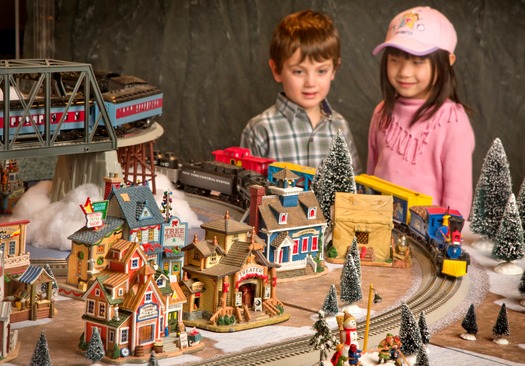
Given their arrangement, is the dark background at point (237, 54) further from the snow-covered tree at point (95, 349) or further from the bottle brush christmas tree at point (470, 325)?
the snow-covered tree at point (95, 349)

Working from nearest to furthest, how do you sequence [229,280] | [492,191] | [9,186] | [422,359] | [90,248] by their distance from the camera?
[422,359], [229,280], [90,248], [492,191], [9,186]

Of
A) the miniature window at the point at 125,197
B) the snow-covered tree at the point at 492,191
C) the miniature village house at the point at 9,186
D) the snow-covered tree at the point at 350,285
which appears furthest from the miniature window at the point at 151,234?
the snow-covered tree at the point at 492,191

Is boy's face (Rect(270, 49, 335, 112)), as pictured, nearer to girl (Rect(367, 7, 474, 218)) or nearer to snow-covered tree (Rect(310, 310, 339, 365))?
girl (Rect(367, 7, 474, 218))

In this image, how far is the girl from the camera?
27938 millimetres

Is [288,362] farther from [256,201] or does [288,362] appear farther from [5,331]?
[256,201]

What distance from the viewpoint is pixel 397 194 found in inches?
1055

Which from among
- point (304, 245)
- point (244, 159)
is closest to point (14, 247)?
point (304, 245)

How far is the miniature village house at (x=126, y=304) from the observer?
1894cm

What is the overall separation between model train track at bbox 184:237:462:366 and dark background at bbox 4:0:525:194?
6.54 metres

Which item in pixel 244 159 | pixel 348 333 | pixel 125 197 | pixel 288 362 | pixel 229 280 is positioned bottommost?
pixel 288 362

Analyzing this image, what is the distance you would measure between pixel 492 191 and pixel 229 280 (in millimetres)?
7552

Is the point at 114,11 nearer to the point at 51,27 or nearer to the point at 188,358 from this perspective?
the point at 51,27

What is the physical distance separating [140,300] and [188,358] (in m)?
1.20

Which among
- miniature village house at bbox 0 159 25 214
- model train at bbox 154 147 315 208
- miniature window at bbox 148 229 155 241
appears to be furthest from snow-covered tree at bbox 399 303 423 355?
miniature village house at bbox 0 159 25 214
